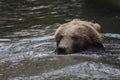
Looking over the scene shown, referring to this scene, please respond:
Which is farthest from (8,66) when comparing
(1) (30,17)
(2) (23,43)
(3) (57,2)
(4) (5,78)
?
(3) (57,2)

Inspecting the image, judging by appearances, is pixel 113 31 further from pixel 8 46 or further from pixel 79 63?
pixel 79 63

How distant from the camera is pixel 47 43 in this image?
31.5 ft

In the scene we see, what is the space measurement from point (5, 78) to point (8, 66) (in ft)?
2.77

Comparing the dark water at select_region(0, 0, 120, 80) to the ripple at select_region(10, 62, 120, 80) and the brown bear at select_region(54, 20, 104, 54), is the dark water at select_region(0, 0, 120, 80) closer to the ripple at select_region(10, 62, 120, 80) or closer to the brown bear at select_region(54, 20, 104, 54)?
the ripple at select_region(10, 62, 120, 80)

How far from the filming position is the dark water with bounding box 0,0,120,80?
682 centimetres

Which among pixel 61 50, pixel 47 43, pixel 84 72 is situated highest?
pixel 84 72

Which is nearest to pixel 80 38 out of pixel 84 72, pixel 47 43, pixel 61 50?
pixel 61 50

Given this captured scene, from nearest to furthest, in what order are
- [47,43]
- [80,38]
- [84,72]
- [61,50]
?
[84,72] < [61,50] < [80,38] < [47,43]

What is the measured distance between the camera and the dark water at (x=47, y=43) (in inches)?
269

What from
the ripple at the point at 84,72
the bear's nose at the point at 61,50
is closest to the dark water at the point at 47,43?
the ripple at the point at 84,72

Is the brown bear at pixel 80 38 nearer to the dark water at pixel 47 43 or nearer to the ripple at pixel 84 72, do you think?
the dark water at pixel 47 43

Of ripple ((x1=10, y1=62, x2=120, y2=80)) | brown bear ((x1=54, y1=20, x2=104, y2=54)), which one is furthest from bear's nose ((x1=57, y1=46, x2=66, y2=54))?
ripple ((x1=10, y1=62, x2=120, y2=80))

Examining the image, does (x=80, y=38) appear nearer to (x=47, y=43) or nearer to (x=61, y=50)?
(x=61, y=50)

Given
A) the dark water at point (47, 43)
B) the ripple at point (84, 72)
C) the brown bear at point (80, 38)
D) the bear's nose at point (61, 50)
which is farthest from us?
the brown bear at point (80, 38)
